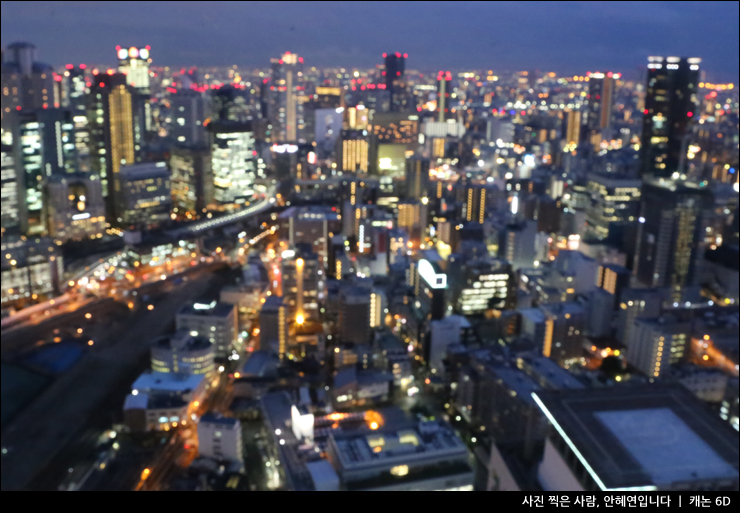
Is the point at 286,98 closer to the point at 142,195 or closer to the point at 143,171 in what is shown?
the point at 143,171

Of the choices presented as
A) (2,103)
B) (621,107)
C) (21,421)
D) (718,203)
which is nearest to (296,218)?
(21,421)

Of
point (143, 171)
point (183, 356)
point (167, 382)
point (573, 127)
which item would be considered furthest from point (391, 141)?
point (167, 382)

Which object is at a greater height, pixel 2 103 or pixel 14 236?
pixel 2 103

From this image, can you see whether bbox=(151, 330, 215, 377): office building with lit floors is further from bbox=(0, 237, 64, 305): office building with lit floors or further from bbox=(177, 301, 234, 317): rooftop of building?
bbox=(0, 237, 64, 305): office building with lit floors

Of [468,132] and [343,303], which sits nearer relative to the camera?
[343,303]

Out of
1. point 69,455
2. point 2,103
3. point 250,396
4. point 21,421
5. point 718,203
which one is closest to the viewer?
point 69,455

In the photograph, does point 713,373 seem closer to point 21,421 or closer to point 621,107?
point 21,421

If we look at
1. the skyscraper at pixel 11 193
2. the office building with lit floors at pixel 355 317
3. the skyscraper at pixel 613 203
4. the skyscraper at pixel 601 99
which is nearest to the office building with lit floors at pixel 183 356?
the office building with lit floors at pixel 355 317
